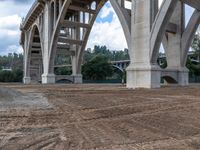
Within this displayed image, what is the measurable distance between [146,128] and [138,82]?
57.9 ft

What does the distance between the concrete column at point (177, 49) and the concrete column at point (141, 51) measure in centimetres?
414

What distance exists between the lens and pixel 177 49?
90.5ft

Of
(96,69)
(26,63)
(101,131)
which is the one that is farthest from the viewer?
(26,63)

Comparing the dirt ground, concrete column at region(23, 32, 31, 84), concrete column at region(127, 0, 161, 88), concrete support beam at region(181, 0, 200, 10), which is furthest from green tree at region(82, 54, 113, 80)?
the dirt ground

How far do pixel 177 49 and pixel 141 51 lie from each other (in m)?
5.12

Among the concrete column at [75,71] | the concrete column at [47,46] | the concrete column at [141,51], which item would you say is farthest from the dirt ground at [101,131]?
the concrete column at [75,71]

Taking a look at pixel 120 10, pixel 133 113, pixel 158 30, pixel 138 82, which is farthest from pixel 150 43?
pixel 133 113

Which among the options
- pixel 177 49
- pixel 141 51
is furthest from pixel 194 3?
pixel 141 51

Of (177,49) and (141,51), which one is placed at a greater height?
(177,49)

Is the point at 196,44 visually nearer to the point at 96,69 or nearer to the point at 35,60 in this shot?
the point at 96,69

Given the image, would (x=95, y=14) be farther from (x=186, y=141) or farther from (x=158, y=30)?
(x=186, y=141)

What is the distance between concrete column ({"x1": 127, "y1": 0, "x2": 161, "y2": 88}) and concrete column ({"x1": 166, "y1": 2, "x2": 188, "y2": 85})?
4.14m

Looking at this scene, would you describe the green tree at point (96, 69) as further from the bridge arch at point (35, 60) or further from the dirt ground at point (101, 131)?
the dirt ground at point (101, 131)

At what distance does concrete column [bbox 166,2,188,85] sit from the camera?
1065 inches
